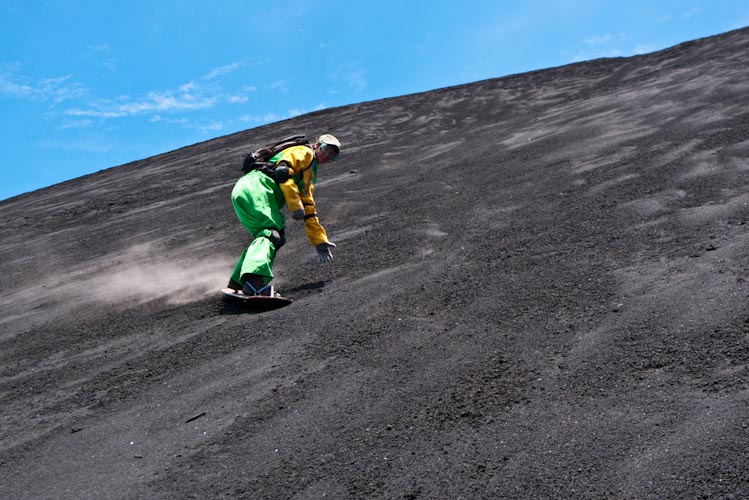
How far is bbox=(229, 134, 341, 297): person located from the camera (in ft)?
18.4

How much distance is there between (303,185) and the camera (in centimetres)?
617

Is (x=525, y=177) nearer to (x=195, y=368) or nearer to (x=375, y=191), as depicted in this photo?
(x=375, y=191)

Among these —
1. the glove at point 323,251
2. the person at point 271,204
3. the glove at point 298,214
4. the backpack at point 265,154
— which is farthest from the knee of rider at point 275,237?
the backpack at point 265,154

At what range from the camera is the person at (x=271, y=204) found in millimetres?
5609

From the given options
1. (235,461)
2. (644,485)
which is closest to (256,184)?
(235,461)

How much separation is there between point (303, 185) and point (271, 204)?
37 cm

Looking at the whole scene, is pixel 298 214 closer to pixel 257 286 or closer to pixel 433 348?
pixel 257 286

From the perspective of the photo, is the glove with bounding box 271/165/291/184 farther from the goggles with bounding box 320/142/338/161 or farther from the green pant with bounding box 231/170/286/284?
the goggles with bounding box 320/142/338/161

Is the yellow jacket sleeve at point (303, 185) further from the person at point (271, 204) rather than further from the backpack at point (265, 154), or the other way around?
the backpack at point (265, 154)

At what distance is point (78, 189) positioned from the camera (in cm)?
1700

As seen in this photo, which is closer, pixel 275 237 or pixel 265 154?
pixel 275 237

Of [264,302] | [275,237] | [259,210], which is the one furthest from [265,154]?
[264,302]

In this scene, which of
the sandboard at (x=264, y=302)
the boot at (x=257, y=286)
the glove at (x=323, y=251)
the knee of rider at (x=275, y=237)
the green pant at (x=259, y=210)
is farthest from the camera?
the glove at (x=323, y=251)


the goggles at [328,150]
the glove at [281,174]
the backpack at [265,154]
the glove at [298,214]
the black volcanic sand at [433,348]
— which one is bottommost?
the black volcanic sand at [433,348]
